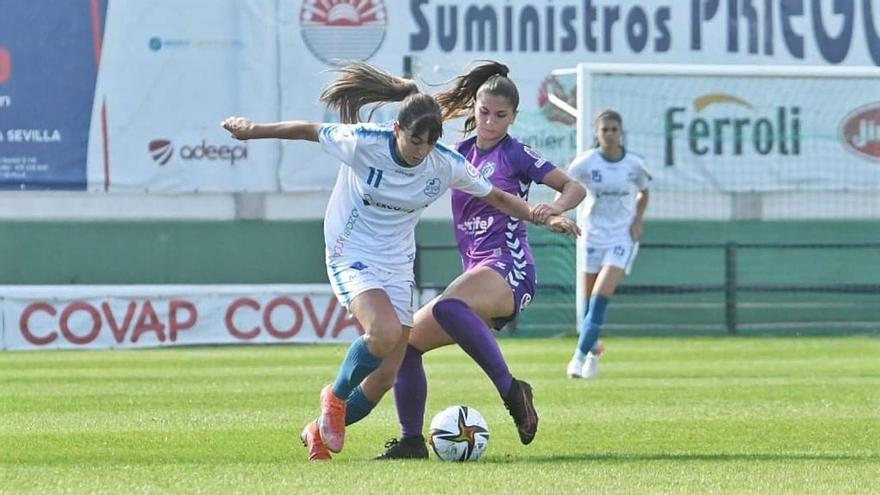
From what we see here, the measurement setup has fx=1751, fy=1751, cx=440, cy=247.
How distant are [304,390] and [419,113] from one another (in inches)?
211

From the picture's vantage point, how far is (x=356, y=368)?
7.81 m

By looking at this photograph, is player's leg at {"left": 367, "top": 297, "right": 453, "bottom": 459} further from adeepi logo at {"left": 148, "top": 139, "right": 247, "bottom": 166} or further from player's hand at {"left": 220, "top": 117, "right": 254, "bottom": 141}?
adeepi logo at {"left": 148, "top": 139, "right": 247, "bottom": 166}

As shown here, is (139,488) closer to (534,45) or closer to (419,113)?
(419,113)

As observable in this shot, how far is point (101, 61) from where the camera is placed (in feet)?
71.8

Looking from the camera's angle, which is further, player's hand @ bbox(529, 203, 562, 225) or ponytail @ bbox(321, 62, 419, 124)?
ponytail @ bbox(321, 62, 419, 124)

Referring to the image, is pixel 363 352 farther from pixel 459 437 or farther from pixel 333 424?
pixel 459 437

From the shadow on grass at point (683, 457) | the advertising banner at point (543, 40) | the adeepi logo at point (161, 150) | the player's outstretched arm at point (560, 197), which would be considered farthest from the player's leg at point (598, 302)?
the adeepi logo at point (161, 150)

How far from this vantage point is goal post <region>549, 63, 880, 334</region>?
22594 mm

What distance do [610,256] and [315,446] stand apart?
262 inches

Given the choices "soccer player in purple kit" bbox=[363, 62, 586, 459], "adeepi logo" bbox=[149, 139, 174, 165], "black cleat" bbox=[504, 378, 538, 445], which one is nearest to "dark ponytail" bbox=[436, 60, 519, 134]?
"soccer player in purple kit" bbox=[363, 62, 586, 459]

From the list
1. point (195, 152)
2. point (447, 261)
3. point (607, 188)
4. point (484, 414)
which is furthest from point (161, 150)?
point (484, 414)

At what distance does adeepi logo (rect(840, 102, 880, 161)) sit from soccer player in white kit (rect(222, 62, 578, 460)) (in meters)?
15.7

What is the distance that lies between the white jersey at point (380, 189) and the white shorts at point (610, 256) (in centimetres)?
620

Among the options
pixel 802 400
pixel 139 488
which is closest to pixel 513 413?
pixel 139 488
